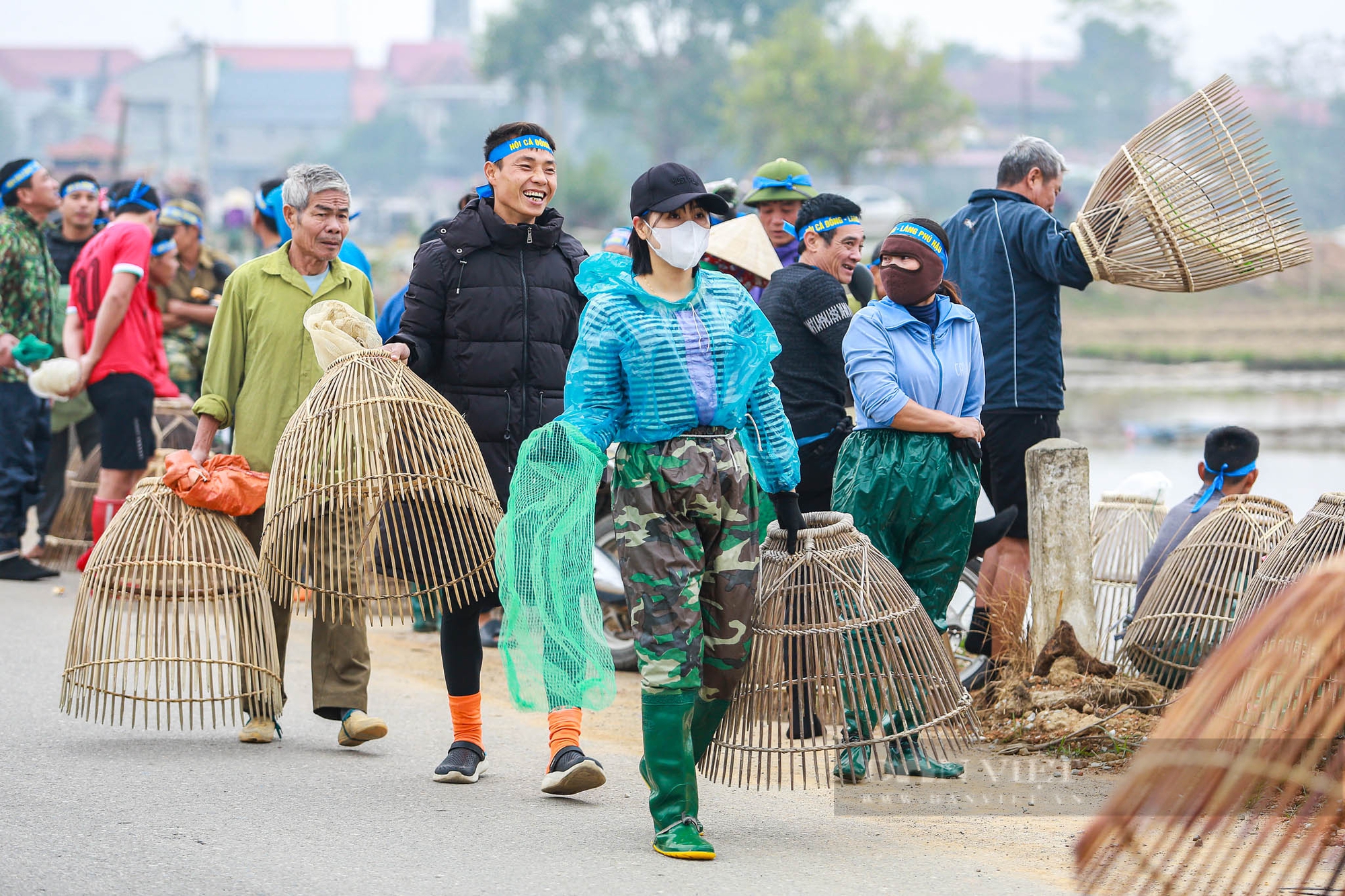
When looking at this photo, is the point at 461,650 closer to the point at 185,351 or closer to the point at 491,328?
the point at 491,328

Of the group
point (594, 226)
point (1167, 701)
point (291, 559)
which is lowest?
point (1167, 701)

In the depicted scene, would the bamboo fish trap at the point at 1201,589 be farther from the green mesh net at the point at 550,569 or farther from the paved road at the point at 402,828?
the green mesh net at the point at 550,569

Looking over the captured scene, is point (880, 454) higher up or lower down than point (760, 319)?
lower down

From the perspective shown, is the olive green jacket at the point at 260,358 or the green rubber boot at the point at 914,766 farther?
the olive green jacket at the point at 260,358

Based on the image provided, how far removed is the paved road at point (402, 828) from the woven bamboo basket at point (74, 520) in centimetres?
339

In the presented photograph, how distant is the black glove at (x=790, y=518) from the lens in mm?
4633

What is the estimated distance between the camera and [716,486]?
4371 mm

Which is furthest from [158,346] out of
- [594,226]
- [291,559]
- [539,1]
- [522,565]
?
[539,1]

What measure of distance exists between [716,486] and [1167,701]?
2.35 m

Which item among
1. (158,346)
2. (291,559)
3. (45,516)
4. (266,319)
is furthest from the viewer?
(45,516)

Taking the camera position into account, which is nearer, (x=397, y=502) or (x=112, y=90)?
(x=397, y=502)

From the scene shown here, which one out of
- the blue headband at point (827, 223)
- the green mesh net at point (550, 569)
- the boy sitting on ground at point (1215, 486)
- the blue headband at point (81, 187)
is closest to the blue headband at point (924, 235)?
the blue headband at point (827, 223)

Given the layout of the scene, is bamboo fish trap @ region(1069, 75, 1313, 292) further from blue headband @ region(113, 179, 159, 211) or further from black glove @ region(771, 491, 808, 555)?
blue headband @ region(113, 179, 159, 211)

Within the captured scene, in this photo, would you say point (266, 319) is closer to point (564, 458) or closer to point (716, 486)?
point (564, 458)
